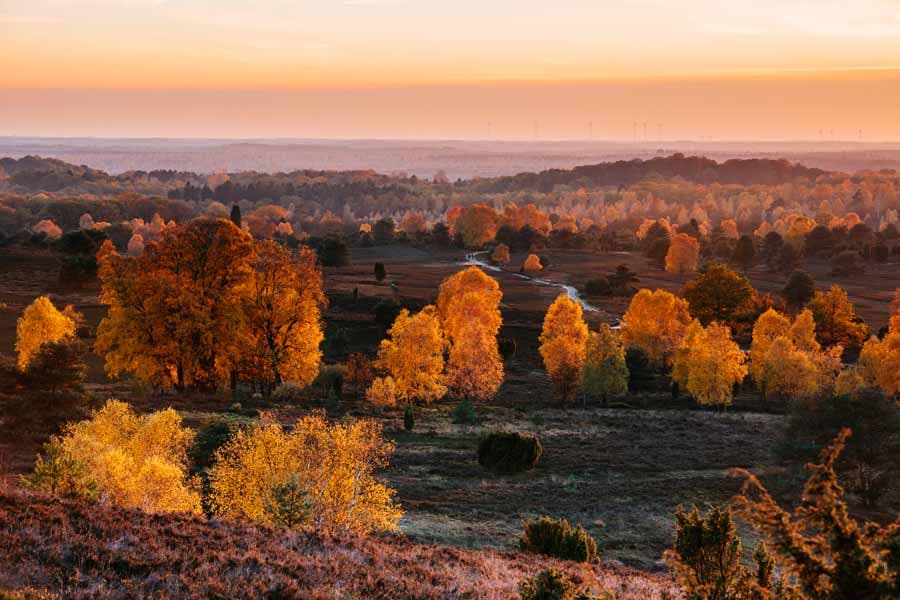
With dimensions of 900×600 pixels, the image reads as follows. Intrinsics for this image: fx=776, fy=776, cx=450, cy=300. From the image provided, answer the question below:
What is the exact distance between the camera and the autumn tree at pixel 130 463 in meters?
27.3

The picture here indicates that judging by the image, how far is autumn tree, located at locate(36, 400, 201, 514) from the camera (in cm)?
2731

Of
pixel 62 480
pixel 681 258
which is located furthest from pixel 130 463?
pixel 681 258

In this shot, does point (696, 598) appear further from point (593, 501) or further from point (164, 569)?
point (593, 501)

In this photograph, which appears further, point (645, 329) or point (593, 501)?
point (645, 329)

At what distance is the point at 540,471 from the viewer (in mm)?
45594

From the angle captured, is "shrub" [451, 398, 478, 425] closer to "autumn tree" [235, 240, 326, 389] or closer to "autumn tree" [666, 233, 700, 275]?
"autumn tree" [235, 240, 326, 389]

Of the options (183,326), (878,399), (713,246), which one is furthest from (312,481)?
(713,246)

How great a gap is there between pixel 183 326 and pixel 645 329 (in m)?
50.9

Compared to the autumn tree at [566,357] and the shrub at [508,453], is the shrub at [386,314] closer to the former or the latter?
the autumn tree at [566,357]

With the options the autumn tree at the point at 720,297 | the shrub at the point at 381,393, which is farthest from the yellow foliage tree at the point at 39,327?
the autumn tree at the point at 720,297

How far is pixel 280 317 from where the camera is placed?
54.5 metres

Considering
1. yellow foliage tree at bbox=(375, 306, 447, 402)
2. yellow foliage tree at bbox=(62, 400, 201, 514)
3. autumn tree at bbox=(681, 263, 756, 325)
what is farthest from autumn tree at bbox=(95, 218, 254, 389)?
autumn tree at bbox=(681, 263, 756, 325)

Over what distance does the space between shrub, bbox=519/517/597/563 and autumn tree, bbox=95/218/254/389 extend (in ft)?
93.6

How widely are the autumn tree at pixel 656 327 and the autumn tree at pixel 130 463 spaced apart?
58.8m
